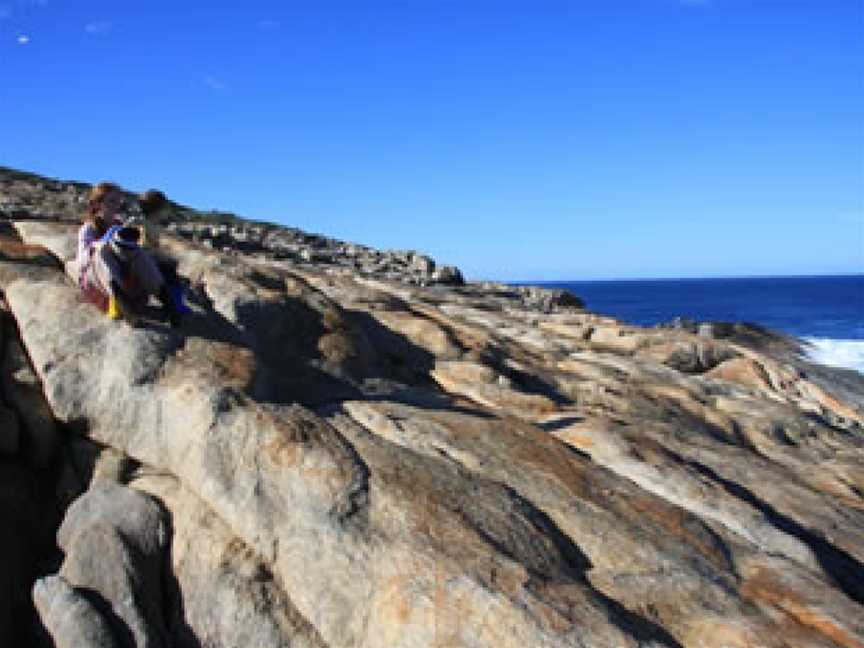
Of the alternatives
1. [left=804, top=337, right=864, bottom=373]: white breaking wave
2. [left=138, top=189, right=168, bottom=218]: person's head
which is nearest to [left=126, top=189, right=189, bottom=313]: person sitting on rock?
[left=138, top=189, right=168, bottom=218]: person's head

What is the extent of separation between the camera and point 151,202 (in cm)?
1622

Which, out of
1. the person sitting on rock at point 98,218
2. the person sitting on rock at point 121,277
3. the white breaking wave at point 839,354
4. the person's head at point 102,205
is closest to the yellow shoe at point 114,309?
the person sitting on rock at point 121,277

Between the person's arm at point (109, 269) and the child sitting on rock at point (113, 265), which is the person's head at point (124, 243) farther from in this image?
Answer: the person's arm at point (109, 269)

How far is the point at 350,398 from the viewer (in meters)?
16.2

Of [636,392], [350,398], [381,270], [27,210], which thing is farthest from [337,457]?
[381,270]

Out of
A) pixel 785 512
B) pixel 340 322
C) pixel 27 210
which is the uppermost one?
pixel 27 210

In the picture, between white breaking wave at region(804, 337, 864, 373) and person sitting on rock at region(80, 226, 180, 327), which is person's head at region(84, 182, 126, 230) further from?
white breaking wave at region(804, 337, 864, 373)

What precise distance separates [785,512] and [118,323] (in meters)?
12.8

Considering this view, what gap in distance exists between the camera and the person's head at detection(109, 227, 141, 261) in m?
14.6

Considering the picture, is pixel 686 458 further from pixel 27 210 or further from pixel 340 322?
pixel 27 210

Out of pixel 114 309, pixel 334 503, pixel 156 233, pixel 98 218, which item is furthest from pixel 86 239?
pixel 334 503

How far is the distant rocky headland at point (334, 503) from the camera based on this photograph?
1103 cm

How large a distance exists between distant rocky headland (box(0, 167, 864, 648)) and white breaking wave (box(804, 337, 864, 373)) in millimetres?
60670

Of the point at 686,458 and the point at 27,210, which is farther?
the point at 27,210
